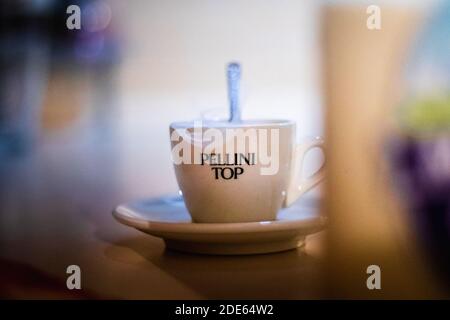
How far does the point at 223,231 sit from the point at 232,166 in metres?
0.05

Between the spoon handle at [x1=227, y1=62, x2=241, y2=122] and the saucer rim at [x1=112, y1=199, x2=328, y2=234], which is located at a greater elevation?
the spoon handle at [x1=227, y1=62, x2=241, y2=122]

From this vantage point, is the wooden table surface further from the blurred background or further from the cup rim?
the cup rim

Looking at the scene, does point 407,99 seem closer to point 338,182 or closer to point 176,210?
point 338,182

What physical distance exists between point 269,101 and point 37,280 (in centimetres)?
28

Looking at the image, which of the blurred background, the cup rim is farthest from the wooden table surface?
the cup rim

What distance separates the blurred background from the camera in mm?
531

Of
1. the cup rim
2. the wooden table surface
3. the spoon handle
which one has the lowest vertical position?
the wooden table surface

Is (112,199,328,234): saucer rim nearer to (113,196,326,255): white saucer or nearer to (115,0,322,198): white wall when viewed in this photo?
(113,196,326,255): white saucer

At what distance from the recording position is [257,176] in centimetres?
47

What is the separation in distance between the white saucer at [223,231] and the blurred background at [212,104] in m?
0.03

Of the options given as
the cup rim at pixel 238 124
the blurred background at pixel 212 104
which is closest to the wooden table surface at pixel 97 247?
the blurred background at pixel 212 104

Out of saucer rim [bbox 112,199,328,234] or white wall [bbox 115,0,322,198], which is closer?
saucer rim [bbox 112,199,328,234]

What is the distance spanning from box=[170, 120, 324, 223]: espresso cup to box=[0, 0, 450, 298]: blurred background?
0.06m

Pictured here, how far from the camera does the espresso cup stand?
463 millimetres
